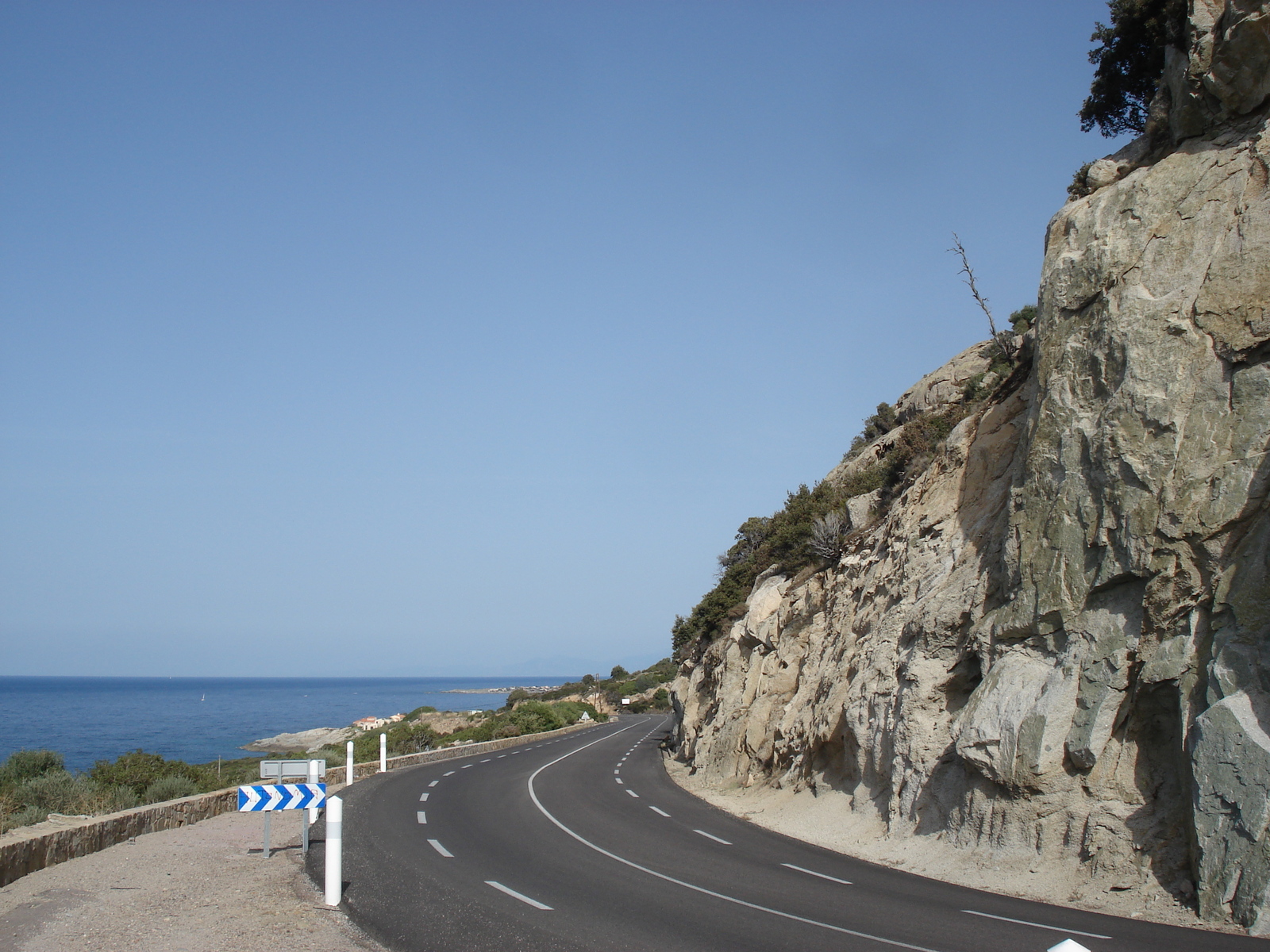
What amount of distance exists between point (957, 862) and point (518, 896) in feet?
22.5

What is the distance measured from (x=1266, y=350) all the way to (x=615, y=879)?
11.6 metres

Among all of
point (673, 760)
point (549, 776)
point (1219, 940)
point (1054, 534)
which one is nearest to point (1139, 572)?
point (1054, 534)

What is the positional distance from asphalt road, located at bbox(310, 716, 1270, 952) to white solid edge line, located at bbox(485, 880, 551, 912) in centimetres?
3

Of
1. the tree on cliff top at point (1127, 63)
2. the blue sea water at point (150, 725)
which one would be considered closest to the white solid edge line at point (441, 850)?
the tree on cliff top at point (1127, 63)

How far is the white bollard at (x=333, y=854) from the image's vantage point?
9.49 meters

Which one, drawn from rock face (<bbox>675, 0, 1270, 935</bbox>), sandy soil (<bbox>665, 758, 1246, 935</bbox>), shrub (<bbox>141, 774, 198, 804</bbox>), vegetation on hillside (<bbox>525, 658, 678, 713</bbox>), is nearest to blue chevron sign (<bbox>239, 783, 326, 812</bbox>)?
shrub (<bbox>141, 774, 198, 804</bbox>)

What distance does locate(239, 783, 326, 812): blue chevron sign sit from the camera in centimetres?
1097

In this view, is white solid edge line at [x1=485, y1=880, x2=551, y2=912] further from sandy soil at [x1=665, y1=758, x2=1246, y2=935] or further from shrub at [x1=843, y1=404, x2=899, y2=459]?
shrub at [x1=843, y1=404, x2=899, y2=459]

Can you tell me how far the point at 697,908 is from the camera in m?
9.94

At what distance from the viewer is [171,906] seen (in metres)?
9.20

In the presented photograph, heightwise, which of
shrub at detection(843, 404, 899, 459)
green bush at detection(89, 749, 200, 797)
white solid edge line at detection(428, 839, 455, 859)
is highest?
shrub at detection(843, 404, 899, 459)

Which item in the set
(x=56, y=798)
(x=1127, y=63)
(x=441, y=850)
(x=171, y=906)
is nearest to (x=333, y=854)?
(x=171, y=906)

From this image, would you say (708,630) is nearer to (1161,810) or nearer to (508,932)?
(1161,810)

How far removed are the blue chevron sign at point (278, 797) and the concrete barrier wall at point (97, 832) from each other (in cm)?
229
